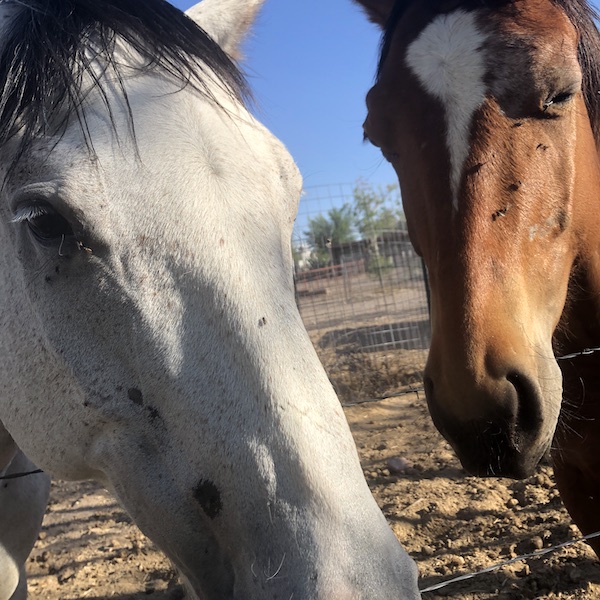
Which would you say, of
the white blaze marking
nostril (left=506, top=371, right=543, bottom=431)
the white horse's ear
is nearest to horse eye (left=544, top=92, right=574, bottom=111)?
the white blaze marking

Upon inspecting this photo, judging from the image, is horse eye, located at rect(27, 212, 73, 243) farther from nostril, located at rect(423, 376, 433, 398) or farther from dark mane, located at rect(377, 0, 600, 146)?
dark mane, located at rect(377, 0, 600, 146)

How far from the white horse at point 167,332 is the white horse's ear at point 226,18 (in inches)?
21.3

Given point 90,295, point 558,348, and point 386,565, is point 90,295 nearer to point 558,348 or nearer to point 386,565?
point 386,565

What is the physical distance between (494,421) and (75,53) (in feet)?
4.65

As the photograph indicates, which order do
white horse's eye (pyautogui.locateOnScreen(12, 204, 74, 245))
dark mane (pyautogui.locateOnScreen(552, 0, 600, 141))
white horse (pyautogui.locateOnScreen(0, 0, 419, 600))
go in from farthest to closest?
1. dark mane (pyautogui.locateOnScreen(552, 0, 600, 141))
2. white horse's eye (pyautogui.locateOnScreen(12, 204, 74, 245))
3. white horse (pyautogui.locateOnScreen(0, 0, 419, 600))

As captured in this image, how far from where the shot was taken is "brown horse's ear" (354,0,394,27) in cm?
242

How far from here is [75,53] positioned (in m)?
1.08

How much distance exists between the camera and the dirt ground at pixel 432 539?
2.71 m

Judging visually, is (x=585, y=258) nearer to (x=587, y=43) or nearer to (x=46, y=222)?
(x=587, y=43)

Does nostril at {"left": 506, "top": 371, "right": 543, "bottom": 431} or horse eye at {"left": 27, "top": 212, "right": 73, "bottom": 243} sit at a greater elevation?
horse eye at {"left": 27, "top": 212, "right": 73, "bottom": 243}

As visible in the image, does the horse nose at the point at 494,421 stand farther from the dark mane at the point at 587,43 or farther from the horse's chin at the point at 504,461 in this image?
the dark mane at the point at 587,43

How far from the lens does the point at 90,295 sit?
969mm

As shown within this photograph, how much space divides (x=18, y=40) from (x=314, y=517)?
1.17 meters

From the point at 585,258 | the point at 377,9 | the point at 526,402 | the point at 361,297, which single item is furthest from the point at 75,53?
the point at 361,297
